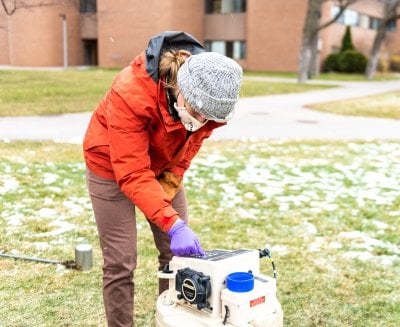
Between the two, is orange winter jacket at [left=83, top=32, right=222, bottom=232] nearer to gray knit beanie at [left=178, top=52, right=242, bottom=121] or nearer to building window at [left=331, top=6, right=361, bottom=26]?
gray knit beanie at [left=178, top=52, right=242, bottom=121]

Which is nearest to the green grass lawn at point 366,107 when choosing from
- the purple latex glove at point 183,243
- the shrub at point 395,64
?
the purple latex glove at point 183,243

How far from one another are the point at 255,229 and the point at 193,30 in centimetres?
2328

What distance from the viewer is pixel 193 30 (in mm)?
26656

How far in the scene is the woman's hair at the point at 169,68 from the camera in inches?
81.3

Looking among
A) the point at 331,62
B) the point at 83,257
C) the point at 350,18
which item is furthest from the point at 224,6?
the point at 83,257

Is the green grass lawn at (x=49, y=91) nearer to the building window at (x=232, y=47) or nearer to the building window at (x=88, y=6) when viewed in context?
the building window at (x=88, y=6)

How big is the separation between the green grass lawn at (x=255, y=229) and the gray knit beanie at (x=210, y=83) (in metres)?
1.39

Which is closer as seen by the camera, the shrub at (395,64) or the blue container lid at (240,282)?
the blue container lid at (240,282)

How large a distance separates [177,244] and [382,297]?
1661mm

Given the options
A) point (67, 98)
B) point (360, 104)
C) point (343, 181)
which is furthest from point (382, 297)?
point (360, 104)

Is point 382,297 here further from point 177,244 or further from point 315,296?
point 177,244

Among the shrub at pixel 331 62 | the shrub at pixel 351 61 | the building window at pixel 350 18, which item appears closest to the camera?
the shrub at pixel 351 61

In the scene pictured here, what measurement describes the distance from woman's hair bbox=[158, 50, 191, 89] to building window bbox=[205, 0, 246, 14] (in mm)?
27315

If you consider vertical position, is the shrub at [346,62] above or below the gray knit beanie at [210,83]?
below
